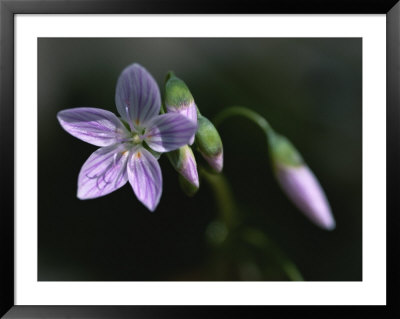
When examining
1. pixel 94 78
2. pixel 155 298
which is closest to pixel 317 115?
pixel 94 78

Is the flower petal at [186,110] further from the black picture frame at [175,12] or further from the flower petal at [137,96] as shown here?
the black picture frame at [175,12]

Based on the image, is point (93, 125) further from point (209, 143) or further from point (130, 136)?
point (209, 143)

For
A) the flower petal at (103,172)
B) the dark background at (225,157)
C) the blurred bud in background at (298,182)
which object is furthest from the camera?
the dark background at (225,157)

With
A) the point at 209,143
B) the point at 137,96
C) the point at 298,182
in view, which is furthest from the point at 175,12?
the point at 298,182

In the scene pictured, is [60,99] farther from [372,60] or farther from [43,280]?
[372,60]

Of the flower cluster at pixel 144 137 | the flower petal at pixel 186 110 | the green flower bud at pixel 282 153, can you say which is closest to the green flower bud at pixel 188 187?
the flower cluster at pixel 144 137
